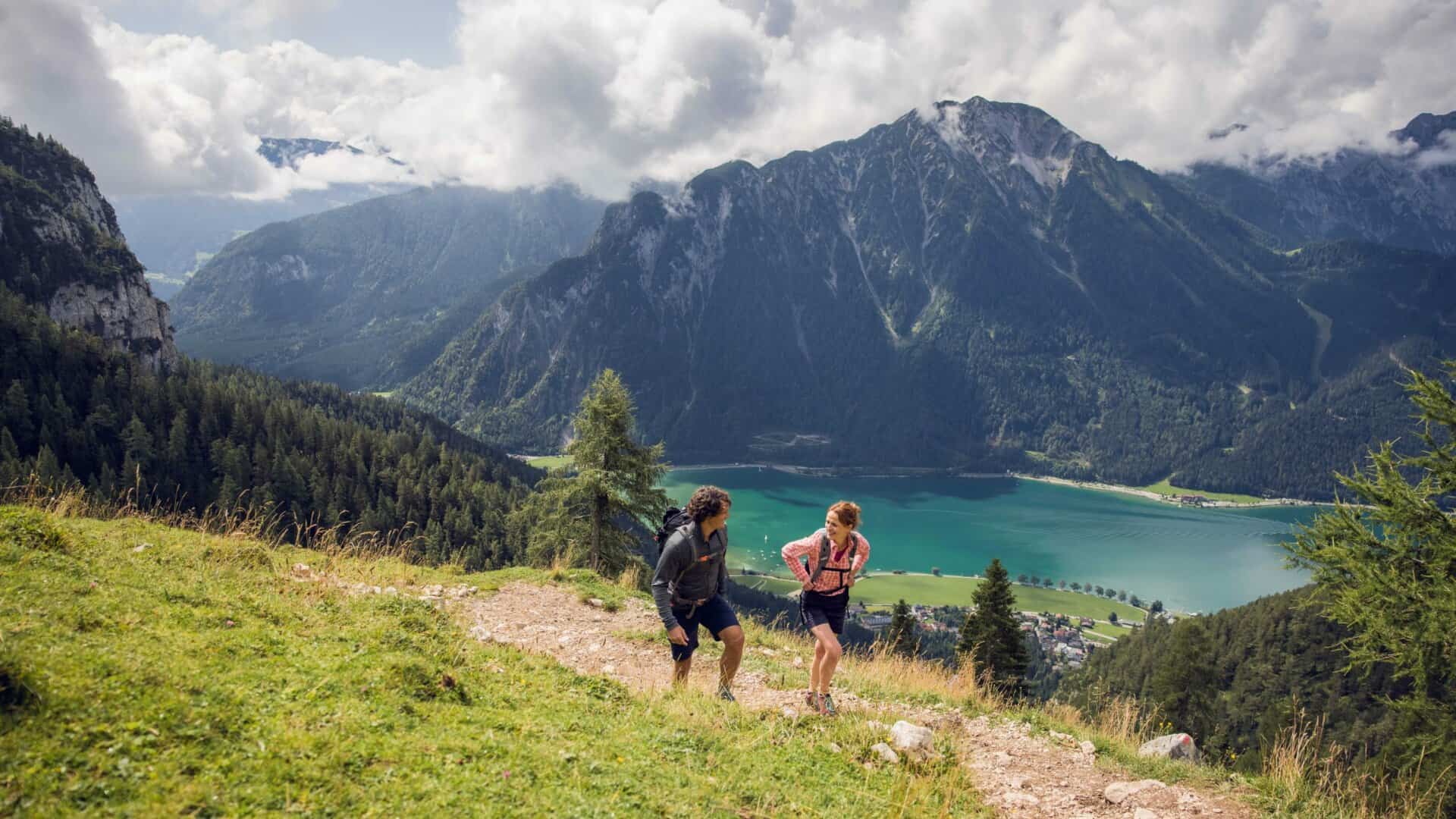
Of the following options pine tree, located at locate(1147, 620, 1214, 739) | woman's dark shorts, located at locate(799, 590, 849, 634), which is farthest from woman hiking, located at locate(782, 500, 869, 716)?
pine tree, located at locate(1147, 620, 1214, 739)

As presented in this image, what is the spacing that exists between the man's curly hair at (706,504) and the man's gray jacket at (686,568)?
0.14 m

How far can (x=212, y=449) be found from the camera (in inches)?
2480

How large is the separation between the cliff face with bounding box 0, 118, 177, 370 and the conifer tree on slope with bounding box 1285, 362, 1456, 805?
133607 millimetres

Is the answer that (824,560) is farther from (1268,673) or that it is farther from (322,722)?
(1268,673)

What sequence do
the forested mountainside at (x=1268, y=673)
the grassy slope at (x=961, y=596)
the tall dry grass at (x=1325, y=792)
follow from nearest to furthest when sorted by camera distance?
1. the tall dry grass at (x=1325, y=792)
2. the forested mountainside at (x=1268, y=673)
3. the grassy slope at (x=961, y=596)

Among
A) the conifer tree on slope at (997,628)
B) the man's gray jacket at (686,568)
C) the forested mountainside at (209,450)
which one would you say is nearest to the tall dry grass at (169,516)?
the man's gray jacket at (686,568)

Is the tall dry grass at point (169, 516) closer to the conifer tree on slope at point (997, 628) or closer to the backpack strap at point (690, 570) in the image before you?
the backpack strap at point (690, 570)

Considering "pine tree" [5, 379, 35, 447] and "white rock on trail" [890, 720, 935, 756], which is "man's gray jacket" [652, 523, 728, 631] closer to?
"white rock on trail" [890, 720, 935, 756]

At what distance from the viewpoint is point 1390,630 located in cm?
1141

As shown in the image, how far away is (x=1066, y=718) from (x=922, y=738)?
4594mm

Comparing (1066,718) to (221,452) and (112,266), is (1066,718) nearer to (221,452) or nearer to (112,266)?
(221,452)

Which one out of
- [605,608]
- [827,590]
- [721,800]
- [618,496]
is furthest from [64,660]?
[618,496]

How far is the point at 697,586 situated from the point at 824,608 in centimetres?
178

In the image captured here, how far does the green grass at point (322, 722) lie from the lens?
3.98 metres
